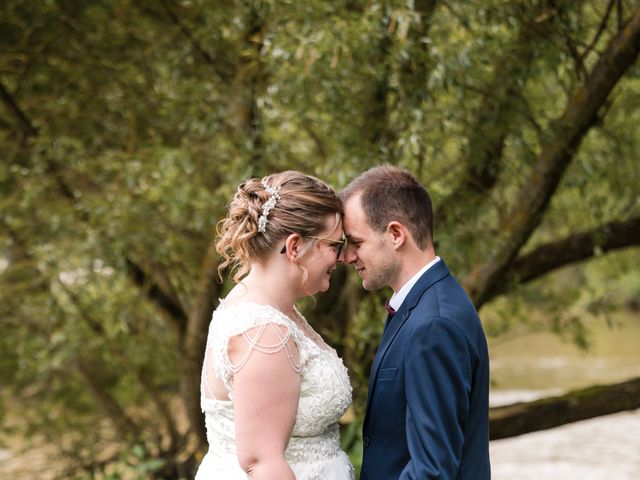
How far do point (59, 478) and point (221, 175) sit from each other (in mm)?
3255

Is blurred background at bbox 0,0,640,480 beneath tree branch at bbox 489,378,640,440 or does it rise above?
above

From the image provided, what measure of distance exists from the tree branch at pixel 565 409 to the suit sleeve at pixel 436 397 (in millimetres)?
3548

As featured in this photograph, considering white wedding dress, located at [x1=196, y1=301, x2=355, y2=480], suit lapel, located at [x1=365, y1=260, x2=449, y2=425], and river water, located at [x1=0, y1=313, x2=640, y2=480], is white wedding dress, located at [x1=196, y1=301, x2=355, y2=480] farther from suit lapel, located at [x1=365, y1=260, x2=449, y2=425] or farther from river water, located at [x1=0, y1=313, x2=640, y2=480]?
river water, located at [x1=0, y1=313, x2=640, y2=480]

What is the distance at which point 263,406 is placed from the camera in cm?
225

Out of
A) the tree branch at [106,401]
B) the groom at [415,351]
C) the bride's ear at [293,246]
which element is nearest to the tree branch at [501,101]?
the groom at [415,351]

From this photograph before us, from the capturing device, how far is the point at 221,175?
6090 millimetres

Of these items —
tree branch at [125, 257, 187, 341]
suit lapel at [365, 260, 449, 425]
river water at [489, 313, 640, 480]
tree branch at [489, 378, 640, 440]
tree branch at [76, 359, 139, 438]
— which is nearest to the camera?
suit lapel at [365, 260, 449, 425]

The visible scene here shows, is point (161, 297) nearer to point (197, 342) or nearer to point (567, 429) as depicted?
point (197, 342)

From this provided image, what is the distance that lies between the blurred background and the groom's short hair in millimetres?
1769

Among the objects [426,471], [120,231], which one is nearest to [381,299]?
[120,231]

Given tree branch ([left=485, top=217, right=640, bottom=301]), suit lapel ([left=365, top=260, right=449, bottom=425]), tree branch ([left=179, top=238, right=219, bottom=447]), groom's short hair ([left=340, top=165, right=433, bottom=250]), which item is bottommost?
tree branch ([left=179, top=238, right=219, bottom=447])

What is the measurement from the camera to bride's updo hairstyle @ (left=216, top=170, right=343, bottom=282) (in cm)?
249

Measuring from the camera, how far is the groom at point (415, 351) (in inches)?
85.2

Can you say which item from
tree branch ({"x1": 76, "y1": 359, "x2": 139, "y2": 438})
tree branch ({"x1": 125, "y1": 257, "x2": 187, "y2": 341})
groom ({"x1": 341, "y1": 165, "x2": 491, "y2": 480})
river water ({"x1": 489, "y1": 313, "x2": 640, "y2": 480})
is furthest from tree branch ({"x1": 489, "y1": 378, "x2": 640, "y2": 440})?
tree branch ({"x1": 76, "y1": 359, "x2": 139, "y2": 438})
